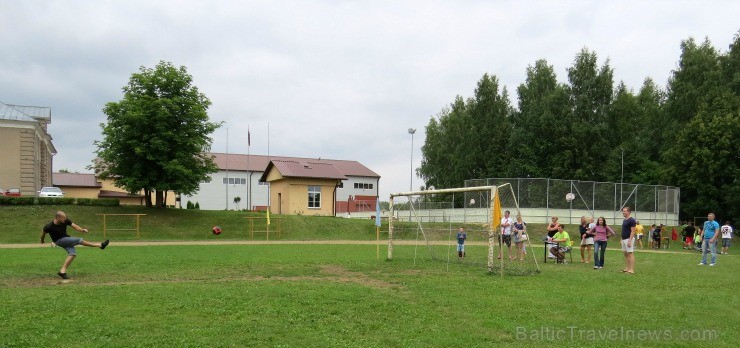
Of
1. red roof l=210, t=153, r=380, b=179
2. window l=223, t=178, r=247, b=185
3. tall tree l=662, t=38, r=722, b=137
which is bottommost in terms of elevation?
window l=223, t=178, r=247, b=185

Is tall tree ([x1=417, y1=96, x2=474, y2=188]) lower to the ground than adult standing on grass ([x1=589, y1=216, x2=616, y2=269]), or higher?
higher

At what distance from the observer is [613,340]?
8.26 m

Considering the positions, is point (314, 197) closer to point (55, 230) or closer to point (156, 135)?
point (156, 135)

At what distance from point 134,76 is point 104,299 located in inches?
1386

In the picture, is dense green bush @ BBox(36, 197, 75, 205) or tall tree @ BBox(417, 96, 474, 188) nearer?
dense green bush @ BBox(36, 197, 75, 205)

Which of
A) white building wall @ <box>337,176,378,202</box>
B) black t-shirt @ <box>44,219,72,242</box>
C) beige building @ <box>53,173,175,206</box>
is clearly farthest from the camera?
white building wall @ <box>337,176,378,202</box>

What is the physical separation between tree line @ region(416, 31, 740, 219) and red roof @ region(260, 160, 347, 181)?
673 inches

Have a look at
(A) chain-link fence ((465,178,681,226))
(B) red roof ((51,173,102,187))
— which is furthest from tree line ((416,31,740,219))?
(B) red roof ((51,173,102,187))

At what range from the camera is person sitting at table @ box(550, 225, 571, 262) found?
2084 cm

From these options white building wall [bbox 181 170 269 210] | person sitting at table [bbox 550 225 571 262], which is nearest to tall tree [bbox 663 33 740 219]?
person sitting at table [bbox 550 225 571 262]

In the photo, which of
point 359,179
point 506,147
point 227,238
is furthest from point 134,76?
point 359,179

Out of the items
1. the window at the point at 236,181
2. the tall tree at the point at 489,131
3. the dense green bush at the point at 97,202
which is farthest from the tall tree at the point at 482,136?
the dense green bush at the point at 97,202

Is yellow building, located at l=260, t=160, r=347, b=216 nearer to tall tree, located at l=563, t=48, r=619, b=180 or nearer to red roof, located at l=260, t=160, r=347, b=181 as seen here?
red roof, located at l=260, t=160, r=347, b=181

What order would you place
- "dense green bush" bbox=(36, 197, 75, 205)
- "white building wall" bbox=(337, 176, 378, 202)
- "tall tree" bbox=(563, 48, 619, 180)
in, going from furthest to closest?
"white building wall" bbox=(337, 176, 378, 202) → "tall tree" bbox=(563, 48, 619, 180) → "dense green bush" bbox=(36, 197, 75, 205)
